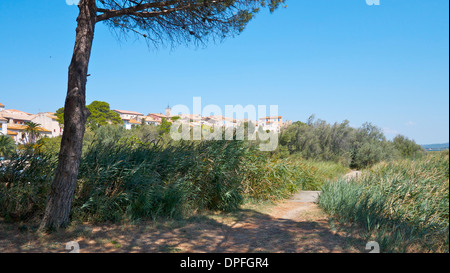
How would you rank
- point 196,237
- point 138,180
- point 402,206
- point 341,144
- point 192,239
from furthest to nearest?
1. point 341,144
2. point 402,206
3. point 138,180
4. point 196,237
5. point 192,239

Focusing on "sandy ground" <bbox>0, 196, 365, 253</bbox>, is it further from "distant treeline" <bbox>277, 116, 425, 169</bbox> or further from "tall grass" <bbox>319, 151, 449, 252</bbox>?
"distant treeline" <bbox>277, 116, 425, 169</bbox>

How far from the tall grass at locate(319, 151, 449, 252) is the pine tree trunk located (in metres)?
4.86

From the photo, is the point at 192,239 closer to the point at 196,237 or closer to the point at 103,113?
the point at 196,237

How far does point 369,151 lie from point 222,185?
15.9m

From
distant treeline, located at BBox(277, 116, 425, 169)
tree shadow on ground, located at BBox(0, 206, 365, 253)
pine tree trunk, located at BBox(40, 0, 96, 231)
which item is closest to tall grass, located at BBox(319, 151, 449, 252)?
tree shadow on ground, located at BBox(0, 206, 365, 253)

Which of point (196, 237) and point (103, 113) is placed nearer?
point (196, 237)

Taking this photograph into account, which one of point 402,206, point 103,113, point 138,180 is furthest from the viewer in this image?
point 103,113

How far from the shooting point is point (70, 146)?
496 centimetres

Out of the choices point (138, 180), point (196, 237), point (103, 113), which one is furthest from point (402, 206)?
point (103, 113)

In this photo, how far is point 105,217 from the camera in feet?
17.9

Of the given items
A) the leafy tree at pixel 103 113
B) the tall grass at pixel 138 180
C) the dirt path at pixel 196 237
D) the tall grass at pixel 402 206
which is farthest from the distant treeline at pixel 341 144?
the leafy tree at pixel 103 113

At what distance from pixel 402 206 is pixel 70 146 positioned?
280 inches
